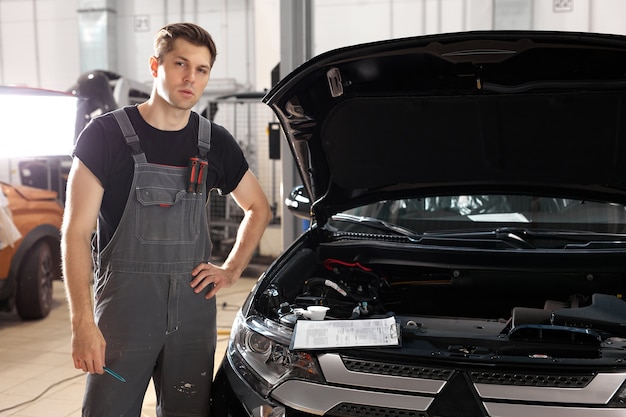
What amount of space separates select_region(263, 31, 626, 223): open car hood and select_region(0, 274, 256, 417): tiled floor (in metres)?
1.75

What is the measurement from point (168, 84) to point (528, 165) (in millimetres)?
1422

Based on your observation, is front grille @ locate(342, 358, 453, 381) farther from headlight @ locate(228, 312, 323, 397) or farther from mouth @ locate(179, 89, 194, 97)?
mouth @ locate(179, 89, 194, 97)

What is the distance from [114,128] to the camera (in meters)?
2.09

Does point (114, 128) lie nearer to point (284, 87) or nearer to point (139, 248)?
point (139, 248)

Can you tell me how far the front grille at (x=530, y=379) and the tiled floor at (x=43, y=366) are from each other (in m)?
2.14

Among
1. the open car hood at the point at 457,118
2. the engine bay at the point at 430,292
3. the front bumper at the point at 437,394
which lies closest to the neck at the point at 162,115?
the open car hood at the point at 457,118

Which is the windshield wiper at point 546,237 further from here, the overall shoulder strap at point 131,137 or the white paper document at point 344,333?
the overall shoulder strap at point 131,137

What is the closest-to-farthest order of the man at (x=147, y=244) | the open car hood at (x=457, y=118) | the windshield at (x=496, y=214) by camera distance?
the man at (x=147, y=244)
the open car hood at (x=457, y=118)
the windshield at (x=496, y=214)

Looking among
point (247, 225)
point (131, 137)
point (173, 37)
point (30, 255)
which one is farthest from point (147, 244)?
point (30, 255)

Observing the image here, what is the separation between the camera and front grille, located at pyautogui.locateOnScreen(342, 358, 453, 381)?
5.90 feet

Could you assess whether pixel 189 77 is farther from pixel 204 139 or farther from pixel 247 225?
pixel 247 225

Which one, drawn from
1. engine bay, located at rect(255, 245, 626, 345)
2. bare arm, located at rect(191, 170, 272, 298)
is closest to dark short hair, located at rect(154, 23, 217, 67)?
bare arm, located at rect(191, 170, 272, 298)

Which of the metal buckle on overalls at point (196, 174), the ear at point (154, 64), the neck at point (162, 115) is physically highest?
the ear at point (154, 64)

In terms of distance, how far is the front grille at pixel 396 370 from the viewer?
180 centimetres
